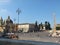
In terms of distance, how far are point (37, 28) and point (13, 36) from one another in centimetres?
5701

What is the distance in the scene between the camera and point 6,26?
495 feet

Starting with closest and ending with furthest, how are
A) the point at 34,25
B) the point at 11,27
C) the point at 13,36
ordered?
1. the point at 13,36
2. the point at 11,27
3. the point at 34,25

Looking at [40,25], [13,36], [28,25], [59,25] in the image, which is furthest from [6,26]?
[13,36]

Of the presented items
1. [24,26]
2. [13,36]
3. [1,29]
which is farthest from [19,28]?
[13,36]

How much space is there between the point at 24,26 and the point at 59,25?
25.7 metres

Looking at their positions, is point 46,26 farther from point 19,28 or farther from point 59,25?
point 19,28

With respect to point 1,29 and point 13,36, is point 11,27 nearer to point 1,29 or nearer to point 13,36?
point 1,29

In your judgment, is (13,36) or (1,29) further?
(1,29)

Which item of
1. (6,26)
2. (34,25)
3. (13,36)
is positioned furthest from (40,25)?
(13,36)

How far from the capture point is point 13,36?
97312 mm

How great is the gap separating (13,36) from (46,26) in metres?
60.4

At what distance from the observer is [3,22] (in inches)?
6250

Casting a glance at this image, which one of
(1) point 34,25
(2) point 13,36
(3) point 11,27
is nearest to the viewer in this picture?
(2) point 13,36

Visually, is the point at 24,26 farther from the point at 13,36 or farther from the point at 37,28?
the point at 13,36
